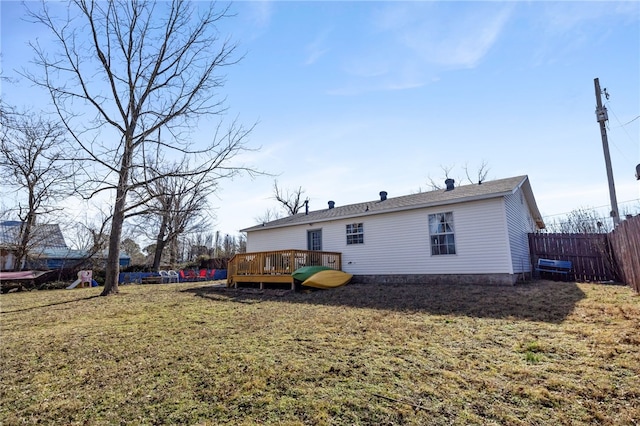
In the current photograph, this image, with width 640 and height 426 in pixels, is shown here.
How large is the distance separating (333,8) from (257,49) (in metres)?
3.04

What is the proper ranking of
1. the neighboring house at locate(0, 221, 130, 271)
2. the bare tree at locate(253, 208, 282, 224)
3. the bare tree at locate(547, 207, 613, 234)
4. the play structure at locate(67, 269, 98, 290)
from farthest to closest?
the bare tree at locate(253, 208, 282, 224) → the bare tree at locate(547, 207, 613, 234) → the neighboring house at locate(0, 221, 130, 271) → the play structure at locate(67, 269, 98, 290)

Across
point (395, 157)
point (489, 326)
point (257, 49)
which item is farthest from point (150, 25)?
point (489, 326)

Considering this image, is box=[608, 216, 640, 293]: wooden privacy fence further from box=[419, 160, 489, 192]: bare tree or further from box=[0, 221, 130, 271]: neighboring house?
box=[0, 221, 130, 271]: neighboring house

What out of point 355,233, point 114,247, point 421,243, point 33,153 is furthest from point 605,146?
point 33,153

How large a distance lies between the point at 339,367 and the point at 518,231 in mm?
10287

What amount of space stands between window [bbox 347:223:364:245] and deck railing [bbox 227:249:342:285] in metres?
0.77

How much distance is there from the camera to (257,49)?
9789 millimetres

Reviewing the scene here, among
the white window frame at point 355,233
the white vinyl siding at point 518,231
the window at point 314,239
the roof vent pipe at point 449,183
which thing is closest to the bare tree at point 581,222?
the white vinyl siding at point 518,231

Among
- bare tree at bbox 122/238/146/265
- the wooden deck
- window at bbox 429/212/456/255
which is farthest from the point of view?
bare tree at bbox 122/238/146/265

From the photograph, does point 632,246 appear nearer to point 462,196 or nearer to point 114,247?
point 462,196

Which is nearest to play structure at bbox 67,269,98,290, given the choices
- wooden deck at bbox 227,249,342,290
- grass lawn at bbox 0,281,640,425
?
wooden deck at bbox 227,249,342,290

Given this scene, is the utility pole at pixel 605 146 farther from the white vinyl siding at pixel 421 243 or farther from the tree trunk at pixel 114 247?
the tree trunk at pixel 114 247

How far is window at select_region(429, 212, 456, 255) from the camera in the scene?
1024cm

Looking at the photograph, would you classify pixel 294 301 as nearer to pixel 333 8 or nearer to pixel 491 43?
pixel 333 8
